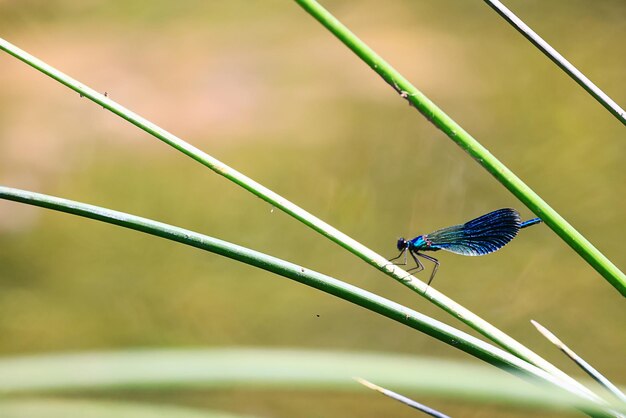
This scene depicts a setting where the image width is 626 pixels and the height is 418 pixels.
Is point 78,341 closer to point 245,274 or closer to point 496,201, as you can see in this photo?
A: point 245,274

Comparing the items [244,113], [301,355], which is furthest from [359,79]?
[301,355]

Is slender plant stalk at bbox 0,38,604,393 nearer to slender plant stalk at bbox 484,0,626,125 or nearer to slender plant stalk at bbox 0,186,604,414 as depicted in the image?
slender plant stalk at bbox 0,186,604,414

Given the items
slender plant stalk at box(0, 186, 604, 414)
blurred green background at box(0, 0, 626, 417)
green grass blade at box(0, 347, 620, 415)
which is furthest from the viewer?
blurred green background at box(0, 0, 626, 417)

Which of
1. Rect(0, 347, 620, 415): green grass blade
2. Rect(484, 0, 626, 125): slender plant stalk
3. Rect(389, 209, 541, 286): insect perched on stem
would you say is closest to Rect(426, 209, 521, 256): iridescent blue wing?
Rect(389, 209, 541, 286): insect perched on stem

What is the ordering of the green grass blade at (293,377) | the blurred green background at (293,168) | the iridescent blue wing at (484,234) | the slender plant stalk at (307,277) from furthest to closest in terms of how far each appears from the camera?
the blurred green background at (293,168), the iridescent blue wing at (484,234), the slender plant stalk at (307,277), the green grass blade at (293,377)

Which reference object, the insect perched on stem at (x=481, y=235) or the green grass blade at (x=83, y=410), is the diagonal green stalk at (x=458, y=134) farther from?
the insect perched on stem at (x=481, y=235)

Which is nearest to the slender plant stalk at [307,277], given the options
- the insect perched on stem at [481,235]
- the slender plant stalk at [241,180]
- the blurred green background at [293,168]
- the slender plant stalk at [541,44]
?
the slender plant stalk at [241,180]
